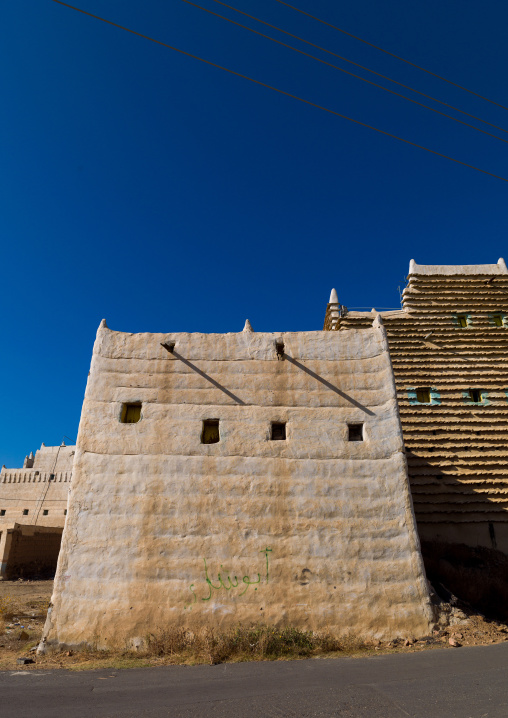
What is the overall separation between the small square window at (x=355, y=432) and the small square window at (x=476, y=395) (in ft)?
31.0

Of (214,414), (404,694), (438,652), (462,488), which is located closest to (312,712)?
(404,694)

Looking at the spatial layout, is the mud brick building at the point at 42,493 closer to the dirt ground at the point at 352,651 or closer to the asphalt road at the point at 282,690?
the dirt ground at the point at 352,651

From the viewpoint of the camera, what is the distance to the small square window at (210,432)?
11.3 meters

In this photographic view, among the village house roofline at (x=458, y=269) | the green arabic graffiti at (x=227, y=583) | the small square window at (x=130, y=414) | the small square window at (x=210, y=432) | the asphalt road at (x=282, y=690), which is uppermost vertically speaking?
the village house roofline at (x=458, y=269)

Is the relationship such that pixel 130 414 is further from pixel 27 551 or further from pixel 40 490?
pixel 40 490

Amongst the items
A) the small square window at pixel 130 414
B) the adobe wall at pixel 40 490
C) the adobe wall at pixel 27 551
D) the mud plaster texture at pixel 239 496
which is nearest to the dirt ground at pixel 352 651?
the mud plaster texture at pixel 239 496

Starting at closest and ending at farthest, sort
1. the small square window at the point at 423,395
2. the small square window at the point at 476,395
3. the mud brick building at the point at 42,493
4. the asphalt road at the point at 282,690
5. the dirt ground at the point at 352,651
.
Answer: the asphalt road at the point at 282,690 → the dirt ground at the point at 352,651 → the small square window at the point at 423,395 → the small square window at the point at 476,395 → the mud brick building at the point at 42,493

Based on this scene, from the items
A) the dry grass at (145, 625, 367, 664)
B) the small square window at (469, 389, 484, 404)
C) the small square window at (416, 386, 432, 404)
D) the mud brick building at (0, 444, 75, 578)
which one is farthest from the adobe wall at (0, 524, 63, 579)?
the small square window at (469, 389, 484, 404)

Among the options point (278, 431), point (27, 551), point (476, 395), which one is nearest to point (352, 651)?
point (278, 431)

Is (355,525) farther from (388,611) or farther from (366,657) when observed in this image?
(366,657)

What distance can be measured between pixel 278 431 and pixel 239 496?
1840 millimetres

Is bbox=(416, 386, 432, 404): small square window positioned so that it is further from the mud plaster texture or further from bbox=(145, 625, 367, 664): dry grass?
bbox=(145, 625, 367, 664): dry grass

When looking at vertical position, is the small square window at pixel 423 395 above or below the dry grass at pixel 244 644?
above

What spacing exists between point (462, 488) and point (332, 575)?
9.37 m
